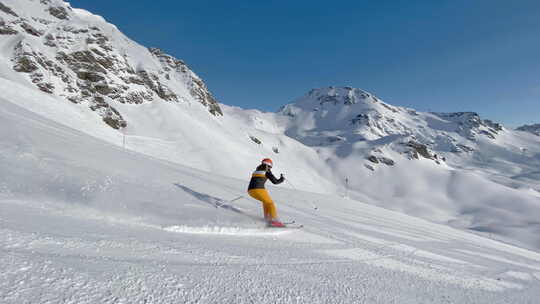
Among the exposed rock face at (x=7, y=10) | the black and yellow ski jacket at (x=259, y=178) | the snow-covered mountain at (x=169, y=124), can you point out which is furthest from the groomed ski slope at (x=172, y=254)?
the exposed rock face at (x=7, y=10)

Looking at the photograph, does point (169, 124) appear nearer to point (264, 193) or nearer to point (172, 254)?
point (264, 193)

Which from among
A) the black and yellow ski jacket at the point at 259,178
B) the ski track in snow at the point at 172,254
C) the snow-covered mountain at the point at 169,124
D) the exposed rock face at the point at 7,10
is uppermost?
the exposed rock face at the point at 7,10

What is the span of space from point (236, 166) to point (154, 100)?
3545cm

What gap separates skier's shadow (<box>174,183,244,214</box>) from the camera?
660 centimetres

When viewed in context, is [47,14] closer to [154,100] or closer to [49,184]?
[154,100]

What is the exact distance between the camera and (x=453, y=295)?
10.9 feet

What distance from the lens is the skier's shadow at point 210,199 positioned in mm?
6602

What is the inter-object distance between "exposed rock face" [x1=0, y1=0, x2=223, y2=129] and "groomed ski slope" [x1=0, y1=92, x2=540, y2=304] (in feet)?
194

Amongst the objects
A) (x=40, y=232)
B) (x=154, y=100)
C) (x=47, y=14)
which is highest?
(x=47, y=14)

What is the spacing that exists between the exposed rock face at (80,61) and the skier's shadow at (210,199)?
2309 inches

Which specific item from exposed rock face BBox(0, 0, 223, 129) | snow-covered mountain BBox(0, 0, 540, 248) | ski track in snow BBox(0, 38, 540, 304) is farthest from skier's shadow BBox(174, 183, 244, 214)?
exposed rock face BBox(0, 0, 223, 129)

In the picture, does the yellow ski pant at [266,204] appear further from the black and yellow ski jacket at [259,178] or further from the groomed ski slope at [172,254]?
the groomed ski slope at [172,254]

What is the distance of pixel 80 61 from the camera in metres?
71.1

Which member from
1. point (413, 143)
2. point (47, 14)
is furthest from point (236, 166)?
point (413, 143)
